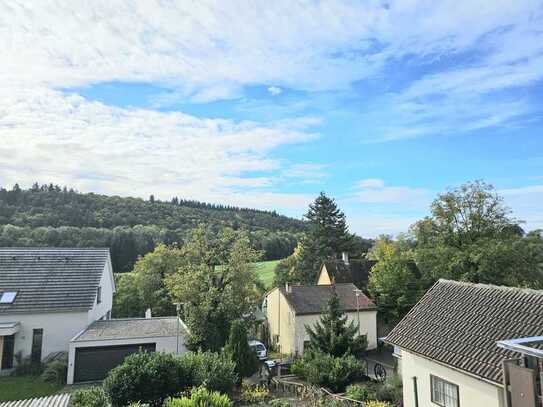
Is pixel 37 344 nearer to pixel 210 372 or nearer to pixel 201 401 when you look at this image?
pixel 210 372

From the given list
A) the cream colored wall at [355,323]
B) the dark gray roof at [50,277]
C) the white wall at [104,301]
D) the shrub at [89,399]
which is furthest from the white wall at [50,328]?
the cream colored wall at [355,323]

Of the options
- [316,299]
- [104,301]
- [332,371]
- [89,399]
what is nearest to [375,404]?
[332,371]

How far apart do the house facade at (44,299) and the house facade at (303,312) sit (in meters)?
13.9

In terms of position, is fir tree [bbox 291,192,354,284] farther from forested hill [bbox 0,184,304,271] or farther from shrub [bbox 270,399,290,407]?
shrub [bbox 270,399,290,407]

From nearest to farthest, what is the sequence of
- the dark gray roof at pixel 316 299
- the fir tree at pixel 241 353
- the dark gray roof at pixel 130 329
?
the fir tree at pixel 241 353 → the dark gray roof at pixel 130 329 → the dark gray roof at pixel 316 299

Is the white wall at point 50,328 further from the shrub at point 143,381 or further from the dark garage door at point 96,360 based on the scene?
the shrub at point 143,381

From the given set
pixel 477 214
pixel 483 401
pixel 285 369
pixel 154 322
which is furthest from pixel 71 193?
pixel 483 401

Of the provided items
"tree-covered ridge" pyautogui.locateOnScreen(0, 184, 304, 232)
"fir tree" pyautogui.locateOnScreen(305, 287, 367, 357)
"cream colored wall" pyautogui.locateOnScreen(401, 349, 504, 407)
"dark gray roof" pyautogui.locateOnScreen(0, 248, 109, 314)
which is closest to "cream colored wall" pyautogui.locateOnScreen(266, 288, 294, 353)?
"fir tree" pyautogui.locateOnScreen(305, 287, 367, 357)

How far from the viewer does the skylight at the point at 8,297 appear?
22219mm

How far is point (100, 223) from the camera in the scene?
67.7m

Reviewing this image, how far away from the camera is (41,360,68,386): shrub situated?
19.8 m

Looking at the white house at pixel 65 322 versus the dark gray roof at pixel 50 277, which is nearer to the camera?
the white house at pixel 65 322

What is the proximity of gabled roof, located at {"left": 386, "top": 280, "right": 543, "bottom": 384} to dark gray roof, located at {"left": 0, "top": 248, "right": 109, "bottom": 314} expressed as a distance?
753 inches

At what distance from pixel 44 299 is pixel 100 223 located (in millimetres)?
48219
